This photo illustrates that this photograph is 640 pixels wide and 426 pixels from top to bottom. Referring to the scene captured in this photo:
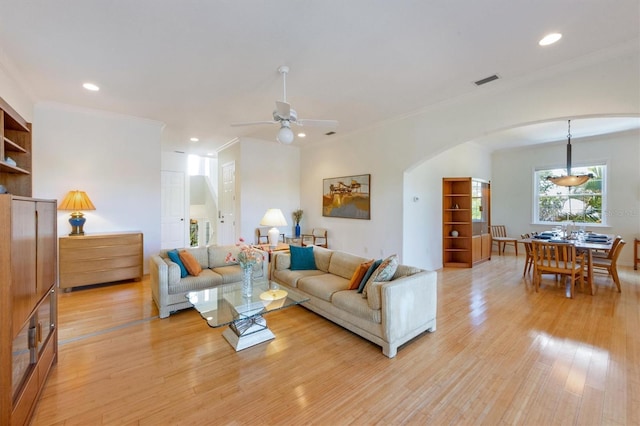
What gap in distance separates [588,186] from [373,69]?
696cm

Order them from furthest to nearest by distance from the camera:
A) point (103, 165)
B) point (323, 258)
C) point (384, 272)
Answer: point (103, 165)
point (323, 258)
point (384, 272)

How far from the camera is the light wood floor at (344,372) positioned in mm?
1839

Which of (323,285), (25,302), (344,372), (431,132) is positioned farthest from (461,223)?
(25,302)

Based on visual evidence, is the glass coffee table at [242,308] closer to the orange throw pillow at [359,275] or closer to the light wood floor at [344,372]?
the light wood floor at [344,372]

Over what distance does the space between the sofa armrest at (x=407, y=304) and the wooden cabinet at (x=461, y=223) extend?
372 centimetres

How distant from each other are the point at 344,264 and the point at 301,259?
0.72 meters

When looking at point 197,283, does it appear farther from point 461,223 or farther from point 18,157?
point 461,223

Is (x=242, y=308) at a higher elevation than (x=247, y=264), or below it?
below

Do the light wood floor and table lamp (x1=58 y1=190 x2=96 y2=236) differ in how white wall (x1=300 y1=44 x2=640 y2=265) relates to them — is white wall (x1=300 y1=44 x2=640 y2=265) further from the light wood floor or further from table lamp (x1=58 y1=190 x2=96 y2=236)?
table lamp (x1=58 y1=190 x2=96 y2=236)

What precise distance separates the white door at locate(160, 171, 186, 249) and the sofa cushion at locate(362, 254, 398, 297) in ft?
21.3

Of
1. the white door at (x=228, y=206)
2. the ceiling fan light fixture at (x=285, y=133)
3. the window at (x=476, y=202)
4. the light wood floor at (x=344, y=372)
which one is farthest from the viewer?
the white door at (x=228, y=206)

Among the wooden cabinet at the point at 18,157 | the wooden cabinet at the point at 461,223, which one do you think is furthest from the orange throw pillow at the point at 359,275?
the wooden cabinet at the point at 18,157

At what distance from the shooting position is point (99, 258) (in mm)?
4371

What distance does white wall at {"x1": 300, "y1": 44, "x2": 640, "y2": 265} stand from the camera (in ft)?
9.80
